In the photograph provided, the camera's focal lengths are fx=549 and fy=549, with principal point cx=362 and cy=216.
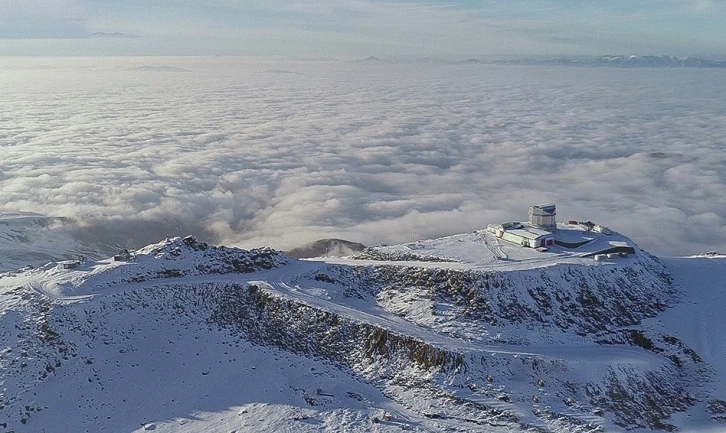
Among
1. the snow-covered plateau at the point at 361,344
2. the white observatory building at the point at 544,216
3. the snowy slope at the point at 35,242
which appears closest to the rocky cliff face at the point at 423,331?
the snow-covered plateau at the point at 361,344

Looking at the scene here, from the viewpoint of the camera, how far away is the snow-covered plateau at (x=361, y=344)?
38.3 metres

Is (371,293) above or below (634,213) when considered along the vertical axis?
above

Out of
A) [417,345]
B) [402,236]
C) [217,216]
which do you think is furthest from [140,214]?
[417,345]

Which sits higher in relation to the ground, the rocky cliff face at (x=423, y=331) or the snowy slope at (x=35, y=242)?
the rocky cliff face at (x=423, y=331)

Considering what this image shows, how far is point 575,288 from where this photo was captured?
51.3 m

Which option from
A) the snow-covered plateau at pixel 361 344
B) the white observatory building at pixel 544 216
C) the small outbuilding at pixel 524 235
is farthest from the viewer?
the white observatory building at pixel 544 216

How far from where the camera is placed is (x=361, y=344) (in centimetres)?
4531

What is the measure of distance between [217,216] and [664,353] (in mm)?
118406

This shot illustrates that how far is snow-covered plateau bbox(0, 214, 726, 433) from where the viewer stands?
126 ft

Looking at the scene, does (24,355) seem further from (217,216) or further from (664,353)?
(217,216)

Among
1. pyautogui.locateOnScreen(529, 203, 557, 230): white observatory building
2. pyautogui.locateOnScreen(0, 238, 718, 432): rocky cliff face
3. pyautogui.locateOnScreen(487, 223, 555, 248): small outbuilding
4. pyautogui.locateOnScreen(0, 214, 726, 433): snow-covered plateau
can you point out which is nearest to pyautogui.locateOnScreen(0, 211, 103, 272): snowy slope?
pyautogui.locateOnScreen(0, 214, 726, 433): snow-covered plateau

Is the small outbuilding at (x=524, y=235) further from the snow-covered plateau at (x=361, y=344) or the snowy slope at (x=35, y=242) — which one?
the snowy slope at (x=35, y=242)

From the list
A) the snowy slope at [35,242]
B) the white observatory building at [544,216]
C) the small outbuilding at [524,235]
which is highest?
the white observatory building at [544,216]

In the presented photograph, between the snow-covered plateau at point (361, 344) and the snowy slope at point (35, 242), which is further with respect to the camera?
the snowy slope at point (35, 242)
